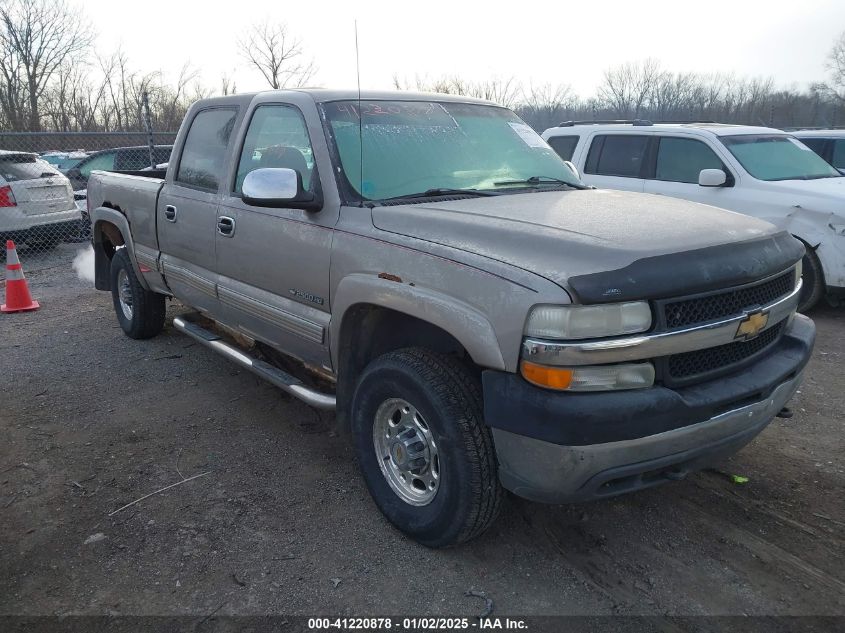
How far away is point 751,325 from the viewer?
8.79 ft

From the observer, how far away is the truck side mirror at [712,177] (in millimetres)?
6836

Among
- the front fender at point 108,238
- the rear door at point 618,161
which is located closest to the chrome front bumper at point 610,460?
the front fender at point 108,238

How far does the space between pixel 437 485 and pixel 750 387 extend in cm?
132

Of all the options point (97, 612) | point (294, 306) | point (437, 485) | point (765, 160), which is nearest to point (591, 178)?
point (765, 160)

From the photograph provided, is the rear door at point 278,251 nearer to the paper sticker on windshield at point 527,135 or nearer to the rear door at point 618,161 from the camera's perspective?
the paper sticker on windshield at point 527,135

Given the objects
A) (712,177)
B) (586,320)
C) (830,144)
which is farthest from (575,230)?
(830,144)

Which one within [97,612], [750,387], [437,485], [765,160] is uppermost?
[765,160]

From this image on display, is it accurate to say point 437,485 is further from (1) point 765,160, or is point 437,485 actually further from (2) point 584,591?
(1) point 765,160

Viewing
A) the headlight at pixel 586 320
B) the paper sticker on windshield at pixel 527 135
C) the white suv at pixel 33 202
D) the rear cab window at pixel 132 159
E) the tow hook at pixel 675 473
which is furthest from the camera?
the rear cab window at pixel 132 159

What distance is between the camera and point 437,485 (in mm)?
2889

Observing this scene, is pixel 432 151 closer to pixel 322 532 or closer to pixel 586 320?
pixel 586 320

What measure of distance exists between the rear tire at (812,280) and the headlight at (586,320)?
5185 mm

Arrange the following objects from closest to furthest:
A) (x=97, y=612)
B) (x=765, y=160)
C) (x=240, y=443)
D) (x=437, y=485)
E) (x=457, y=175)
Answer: (x=97, y=612) → (x=437, y=485) → (x=457, y=175) → (x=240, y=443) → (x=765, y=160)

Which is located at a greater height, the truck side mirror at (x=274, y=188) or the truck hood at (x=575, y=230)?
the truck side mirror at (x=274, y=188)
